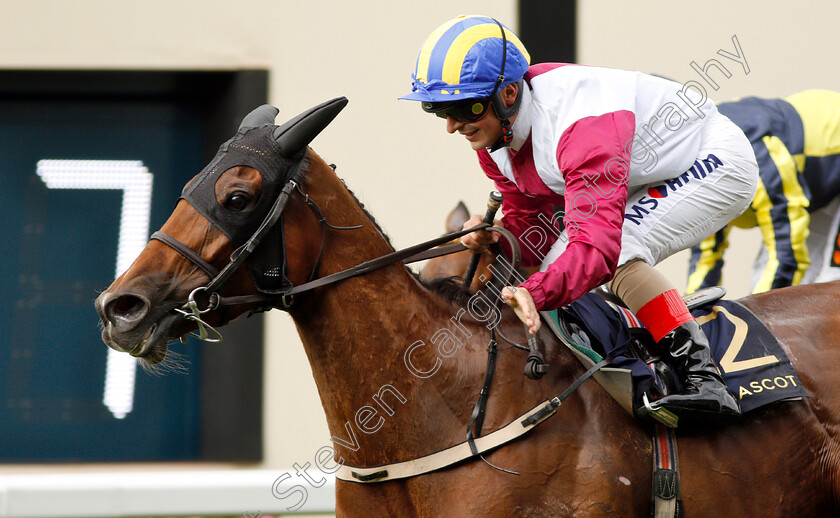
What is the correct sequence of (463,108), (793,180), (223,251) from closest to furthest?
(223,251) → (463,108) → (793,180)

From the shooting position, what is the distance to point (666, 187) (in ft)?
8.39

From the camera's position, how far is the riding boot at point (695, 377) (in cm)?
223

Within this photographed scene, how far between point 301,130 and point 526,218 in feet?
3.15

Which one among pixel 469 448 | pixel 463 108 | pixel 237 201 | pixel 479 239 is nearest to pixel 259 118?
pixel 237 201

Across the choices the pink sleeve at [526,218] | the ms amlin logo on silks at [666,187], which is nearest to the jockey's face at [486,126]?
the pink sleeve at [526,218]

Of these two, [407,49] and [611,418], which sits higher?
[407,49]

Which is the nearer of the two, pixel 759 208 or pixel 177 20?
pixel 759 208

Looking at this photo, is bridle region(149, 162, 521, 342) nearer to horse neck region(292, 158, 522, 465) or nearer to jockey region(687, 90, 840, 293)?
horse neck region(292, 158, 522, 465)

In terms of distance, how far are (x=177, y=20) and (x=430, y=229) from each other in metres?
1.89

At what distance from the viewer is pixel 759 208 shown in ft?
13.8

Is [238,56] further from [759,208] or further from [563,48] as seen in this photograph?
[759,208]

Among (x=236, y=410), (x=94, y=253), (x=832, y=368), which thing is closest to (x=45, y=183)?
(x=94, y=253)

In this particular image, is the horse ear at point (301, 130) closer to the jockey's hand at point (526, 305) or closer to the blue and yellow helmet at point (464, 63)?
the blue and yellow helmet at point (464, 63)

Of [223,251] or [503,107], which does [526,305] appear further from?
[223,251]
